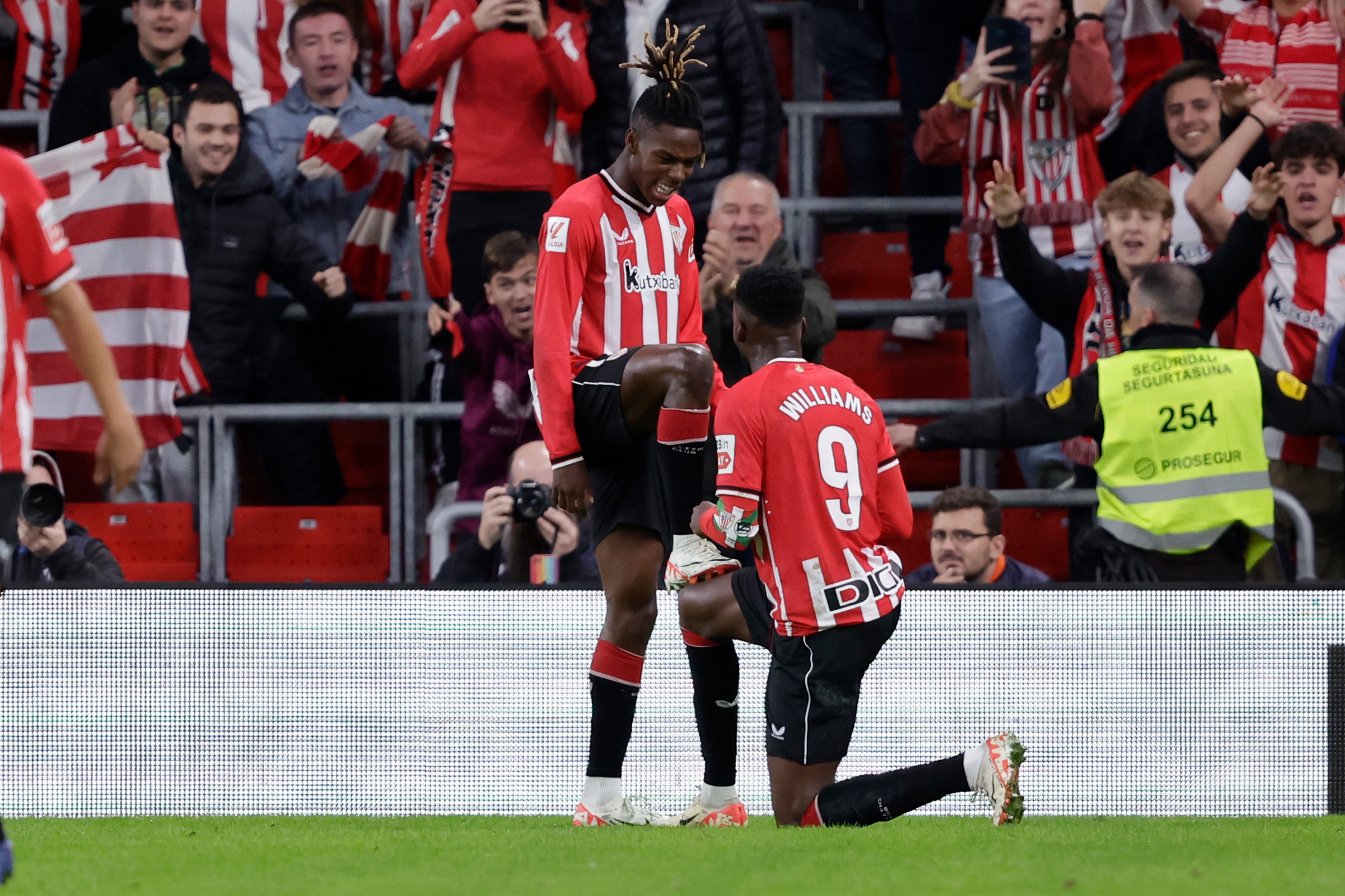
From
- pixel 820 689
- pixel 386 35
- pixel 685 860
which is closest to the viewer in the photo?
pixel 685 860

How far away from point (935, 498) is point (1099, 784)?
139 cm

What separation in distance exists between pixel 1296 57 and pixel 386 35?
409cm

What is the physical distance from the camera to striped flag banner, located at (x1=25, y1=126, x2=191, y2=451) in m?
7.02

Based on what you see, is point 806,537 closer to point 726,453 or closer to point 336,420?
point 726,453

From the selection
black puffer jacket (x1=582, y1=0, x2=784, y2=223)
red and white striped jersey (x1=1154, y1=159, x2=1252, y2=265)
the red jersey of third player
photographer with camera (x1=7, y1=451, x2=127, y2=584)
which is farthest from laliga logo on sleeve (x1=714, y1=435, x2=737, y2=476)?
red and white striped jersey (x1=1154, y1=159, x2=1252, y2=265)

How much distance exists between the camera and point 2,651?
5.18 m

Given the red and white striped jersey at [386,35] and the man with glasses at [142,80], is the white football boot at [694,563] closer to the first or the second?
the man with glasses at [142,80]

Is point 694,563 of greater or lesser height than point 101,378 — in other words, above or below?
below

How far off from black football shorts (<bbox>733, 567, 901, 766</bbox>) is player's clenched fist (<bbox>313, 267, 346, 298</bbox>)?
3511 mm

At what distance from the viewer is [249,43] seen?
25.3ft

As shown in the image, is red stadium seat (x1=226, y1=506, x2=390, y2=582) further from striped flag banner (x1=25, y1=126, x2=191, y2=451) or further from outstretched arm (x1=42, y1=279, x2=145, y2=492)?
outstretched arm (x1=42, y1=279, x2=145, y2=492)

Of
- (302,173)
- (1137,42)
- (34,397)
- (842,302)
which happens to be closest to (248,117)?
(302,173)

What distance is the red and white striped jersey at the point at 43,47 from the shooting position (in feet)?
26.2

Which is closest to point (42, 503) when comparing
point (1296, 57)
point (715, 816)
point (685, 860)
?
point (715, 816)
